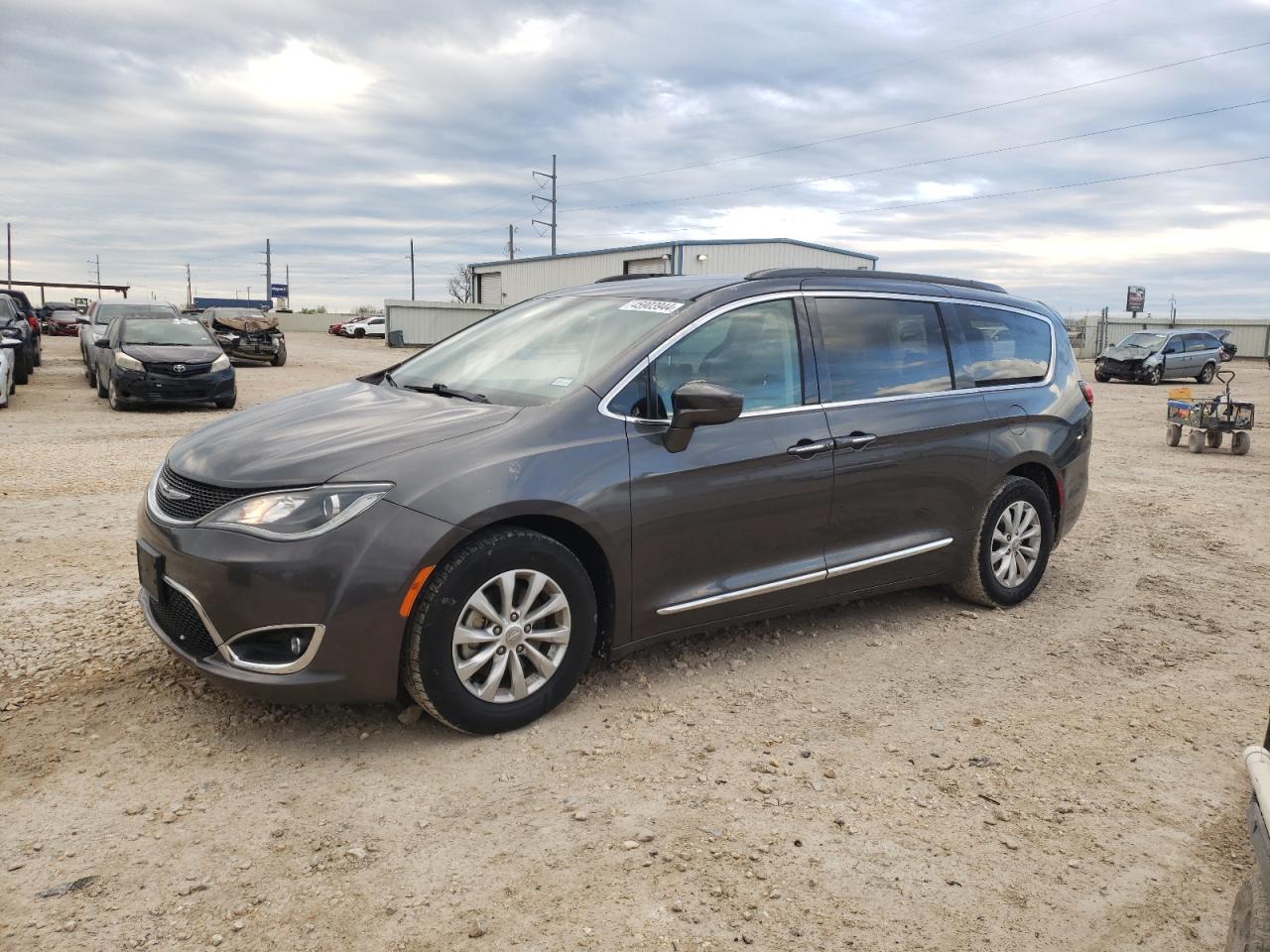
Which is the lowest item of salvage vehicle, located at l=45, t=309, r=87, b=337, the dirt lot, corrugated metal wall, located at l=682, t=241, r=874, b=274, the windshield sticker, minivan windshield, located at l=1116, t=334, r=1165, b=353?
the dirt lot

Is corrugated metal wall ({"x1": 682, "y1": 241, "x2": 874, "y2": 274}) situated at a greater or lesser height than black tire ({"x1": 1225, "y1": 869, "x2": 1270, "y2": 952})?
greater

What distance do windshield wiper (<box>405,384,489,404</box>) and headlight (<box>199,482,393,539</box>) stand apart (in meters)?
0.86

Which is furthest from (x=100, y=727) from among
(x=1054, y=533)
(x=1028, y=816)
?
(x=1054, y=533)

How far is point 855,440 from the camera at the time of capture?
175 inches

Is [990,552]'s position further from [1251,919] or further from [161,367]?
[161,367]

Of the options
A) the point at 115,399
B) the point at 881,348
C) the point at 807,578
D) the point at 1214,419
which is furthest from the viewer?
the point at 115,399

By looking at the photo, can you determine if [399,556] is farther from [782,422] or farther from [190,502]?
[782,422]

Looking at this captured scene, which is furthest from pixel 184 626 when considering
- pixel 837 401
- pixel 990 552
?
pixel 990 552

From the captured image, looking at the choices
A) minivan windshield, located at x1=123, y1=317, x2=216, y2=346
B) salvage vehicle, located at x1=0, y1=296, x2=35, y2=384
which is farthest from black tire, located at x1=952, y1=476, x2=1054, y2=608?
salvage vehicle, located at x1=0, y1=296, x2=35, y2=384

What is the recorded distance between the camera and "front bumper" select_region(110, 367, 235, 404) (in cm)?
1395

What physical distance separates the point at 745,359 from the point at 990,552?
197 cm

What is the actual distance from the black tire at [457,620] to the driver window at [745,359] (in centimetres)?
78

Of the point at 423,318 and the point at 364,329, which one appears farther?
the point at 364,329

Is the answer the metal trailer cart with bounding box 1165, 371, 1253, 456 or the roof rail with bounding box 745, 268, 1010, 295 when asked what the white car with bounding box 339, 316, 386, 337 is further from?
the roof rail with bounding box 745, 268, 1010, 295
